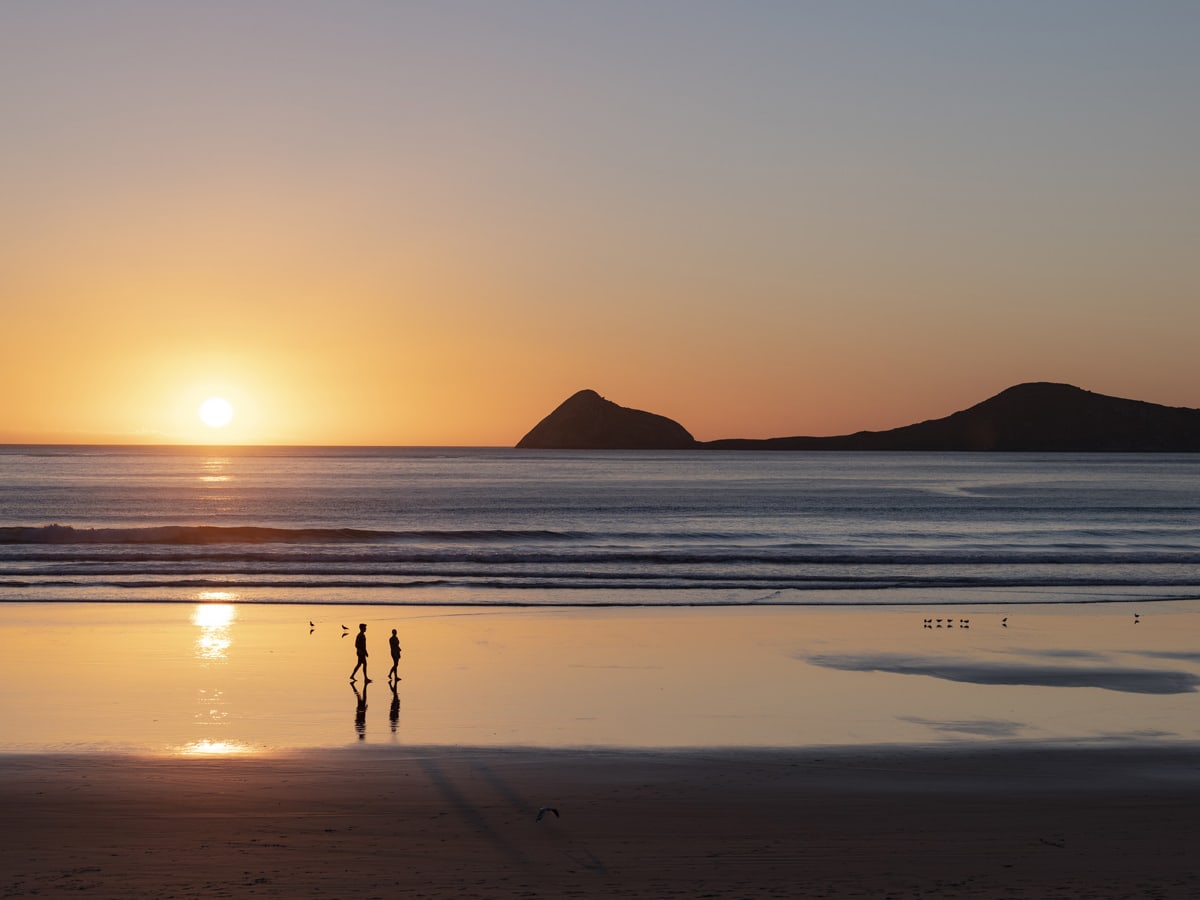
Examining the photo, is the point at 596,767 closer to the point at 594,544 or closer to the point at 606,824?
the point at 606,824

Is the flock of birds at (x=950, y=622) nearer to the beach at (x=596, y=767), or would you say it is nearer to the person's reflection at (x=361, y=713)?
the beach at (x=596, y=767)

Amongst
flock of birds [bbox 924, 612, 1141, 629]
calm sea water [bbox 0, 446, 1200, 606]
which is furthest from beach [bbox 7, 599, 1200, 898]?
calm sea water [bbox 0, 446, 1200, 606]

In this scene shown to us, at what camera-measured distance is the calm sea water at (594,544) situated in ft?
123

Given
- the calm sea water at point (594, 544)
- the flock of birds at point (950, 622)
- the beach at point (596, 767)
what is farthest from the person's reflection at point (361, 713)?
the flock of birds at point (950, 622)

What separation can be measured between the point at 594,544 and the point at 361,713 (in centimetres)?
4368

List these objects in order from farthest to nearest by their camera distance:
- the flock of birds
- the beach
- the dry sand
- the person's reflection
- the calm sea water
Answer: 1. the calm sea water
2. the flock of birds
3. the person's reflection
4. the beach
5. the dry sand

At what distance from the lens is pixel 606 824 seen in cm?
1291

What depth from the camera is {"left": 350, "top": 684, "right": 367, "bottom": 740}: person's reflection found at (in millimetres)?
17078

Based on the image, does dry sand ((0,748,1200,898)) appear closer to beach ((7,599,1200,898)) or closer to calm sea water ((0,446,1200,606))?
beach ((7,599,1200,898))

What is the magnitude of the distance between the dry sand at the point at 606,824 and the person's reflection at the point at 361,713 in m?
1.10

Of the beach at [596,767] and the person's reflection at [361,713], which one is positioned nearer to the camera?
the beach at [596,767]

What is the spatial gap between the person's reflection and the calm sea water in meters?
13.5

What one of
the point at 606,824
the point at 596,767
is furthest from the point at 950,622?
the point at 606,824

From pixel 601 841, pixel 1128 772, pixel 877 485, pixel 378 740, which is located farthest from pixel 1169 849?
pixel 877 485
